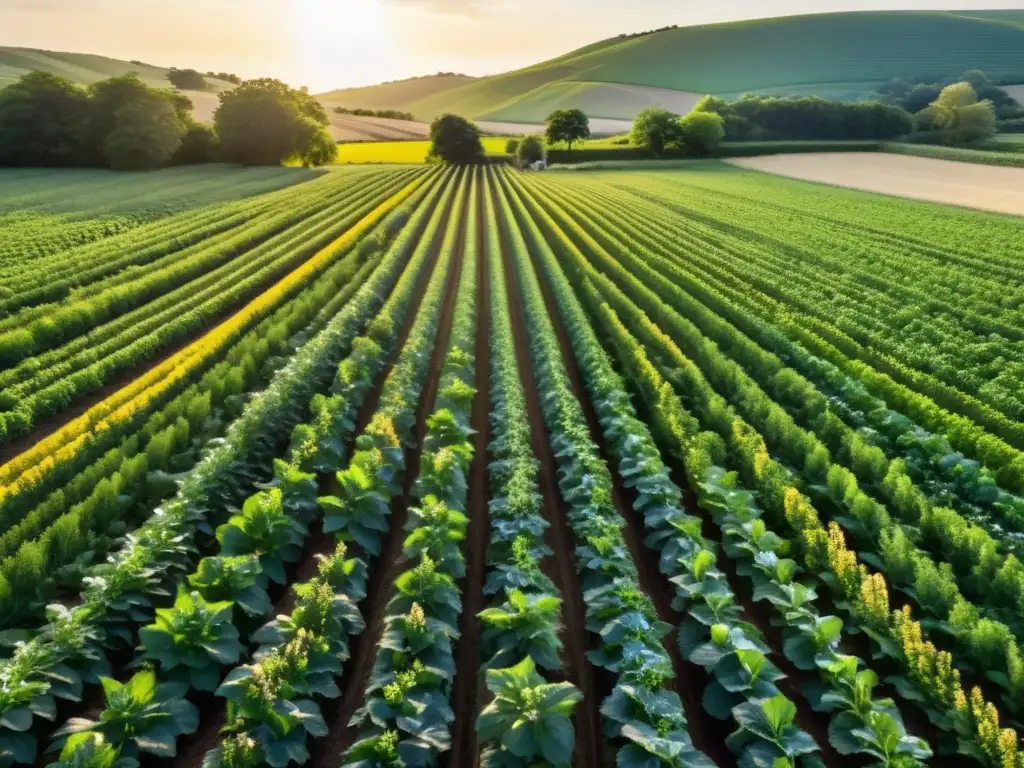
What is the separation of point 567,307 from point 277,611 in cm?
1257

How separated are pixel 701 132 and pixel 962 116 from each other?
1231 inches

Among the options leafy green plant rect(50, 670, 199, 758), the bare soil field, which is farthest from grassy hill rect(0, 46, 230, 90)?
leafy green plant rect(50, 670, 199, 758)

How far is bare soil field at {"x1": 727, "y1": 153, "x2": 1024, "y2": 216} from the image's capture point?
45.1 metres

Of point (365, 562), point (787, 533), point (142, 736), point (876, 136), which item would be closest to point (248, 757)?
point (142, 736)

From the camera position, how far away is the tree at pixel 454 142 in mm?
87062

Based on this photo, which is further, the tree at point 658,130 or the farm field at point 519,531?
the tree at point 658,130

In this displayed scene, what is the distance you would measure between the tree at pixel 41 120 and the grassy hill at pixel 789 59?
350ft

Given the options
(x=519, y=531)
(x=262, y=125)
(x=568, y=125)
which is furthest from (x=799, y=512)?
(x=568, y=125)

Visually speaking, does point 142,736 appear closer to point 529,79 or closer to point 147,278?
point 147,278

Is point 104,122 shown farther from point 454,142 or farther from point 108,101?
point 454,142

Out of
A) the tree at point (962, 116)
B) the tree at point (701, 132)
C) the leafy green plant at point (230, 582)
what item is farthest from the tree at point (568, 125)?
the leafy green plant at point (230, 582)

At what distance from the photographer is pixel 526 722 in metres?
5.54

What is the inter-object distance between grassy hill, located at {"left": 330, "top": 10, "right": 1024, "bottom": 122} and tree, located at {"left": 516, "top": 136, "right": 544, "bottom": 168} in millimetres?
63596

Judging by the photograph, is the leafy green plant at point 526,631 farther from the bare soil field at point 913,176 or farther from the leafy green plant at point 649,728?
the bare soil field at point 913,176
